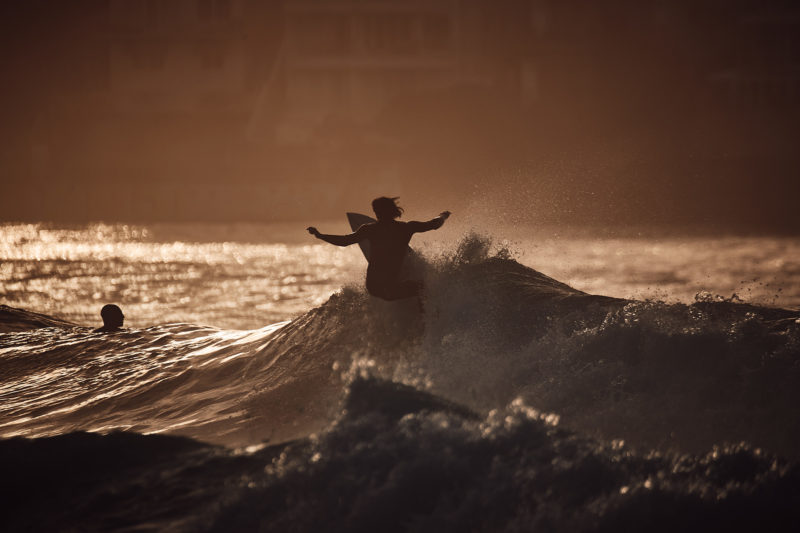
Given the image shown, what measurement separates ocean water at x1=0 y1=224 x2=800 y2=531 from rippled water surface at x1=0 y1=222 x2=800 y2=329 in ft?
6.02

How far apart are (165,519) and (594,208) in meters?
138

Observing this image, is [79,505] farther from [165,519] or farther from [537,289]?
[537,289]

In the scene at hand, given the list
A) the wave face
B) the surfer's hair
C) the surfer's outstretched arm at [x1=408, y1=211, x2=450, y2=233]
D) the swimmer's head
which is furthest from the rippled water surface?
the wave face

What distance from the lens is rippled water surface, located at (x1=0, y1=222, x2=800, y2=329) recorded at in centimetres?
3572

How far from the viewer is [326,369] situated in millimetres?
10570

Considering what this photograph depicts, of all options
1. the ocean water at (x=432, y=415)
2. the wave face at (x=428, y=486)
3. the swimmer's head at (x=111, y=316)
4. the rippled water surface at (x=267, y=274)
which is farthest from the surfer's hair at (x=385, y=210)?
the swimmer's head at (x=111, y=316)

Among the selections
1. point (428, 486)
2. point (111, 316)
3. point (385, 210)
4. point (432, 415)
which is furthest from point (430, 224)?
point (111, 316)

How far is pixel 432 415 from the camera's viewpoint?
22.5 feet

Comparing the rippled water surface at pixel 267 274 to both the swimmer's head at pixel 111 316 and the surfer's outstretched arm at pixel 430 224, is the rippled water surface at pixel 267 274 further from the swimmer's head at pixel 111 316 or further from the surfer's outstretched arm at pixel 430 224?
the swimmer's head at pixel 111 316

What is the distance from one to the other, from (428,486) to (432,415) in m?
0.76

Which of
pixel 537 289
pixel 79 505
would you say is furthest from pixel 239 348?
pixel 79 505

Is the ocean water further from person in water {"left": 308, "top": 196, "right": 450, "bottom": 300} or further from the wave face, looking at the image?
person in water {"left": 308, "top": 196, "right": 450, "bottom": 300}

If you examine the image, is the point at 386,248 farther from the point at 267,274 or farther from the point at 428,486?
the point at 267,274

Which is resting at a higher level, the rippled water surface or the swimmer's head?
the rippled water surface
